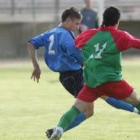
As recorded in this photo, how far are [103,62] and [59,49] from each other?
1.37 m

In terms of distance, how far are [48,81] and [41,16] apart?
977 centimetres

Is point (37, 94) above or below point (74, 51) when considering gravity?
below

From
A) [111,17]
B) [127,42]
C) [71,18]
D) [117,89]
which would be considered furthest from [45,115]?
[127,42]

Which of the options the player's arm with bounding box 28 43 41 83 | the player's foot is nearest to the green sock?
the player's foot

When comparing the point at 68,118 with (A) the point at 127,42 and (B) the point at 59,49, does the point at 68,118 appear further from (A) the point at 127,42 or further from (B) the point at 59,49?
(B) the point at 59,49

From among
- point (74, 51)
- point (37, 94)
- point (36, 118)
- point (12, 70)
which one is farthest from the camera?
point (12, 70)

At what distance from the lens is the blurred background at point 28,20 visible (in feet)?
85.2

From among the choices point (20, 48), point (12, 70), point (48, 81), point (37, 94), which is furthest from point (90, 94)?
point (20, 48)

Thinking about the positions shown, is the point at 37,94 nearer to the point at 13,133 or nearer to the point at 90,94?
the point at 13,133

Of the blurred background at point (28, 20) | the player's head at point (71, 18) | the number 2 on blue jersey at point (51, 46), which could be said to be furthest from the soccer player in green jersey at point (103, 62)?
the blurred background at point (28, 20)

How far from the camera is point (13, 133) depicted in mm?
9555

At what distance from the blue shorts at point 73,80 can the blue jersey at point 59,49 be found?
0.08m

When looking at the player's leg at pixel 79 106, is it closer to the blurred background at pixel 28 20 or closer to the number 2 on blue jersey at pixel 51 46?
the number 2 on blue jersey at pixel 51 46

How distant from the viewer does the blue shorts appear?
366 inches
